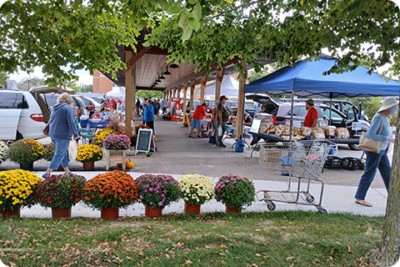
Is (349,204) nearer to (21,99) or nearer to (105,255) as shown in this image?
(105,255)

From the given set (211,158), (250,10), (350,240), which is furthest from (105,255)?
(211,158)

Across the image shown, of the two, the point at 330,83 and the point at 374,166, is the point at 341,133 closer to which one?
the point at 330,83

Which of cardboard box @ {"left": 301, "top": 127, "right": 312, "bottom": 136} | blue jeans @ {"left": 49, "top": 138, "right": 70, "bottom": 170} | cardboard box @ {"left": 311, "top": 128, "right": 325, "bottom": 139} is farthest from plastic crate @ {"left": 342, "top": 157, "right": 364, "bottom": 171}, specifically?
blue jeans @ {"left": 49, "top": 138, "right": 70, "bottom": 170}

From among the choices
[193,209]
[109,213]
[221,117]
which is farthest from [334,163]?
[109,213]

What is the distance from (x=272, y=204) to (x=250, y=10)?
340cm

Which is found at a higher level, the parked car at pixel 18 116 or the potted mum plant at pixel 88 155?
the parked car at pixel 18 116

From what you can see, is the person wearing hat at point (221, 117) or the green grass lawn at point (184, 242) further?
the person wearing hat at point (221, 117)

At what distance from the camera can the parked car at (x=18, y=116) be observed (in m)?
9.71

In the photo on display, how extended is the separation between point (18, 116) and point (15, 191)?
22.2 feet

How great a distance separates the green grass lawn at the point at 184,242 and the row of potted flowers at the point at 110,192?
0.23 metres

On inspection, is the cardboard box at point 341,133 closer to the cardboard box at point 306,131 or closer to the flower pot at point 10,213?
the cardboard box at point 306,131

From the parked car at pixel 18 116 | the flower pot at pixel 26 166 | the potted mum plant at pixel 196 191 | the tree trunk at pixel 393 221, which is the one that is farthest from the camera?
the parked car at pixel 18 116

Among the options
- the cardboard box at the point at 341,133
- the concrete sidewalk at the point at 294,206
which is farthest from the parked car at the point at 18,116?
the cardboard box at the point at 341,133

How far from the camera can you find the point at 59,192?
168 inches
